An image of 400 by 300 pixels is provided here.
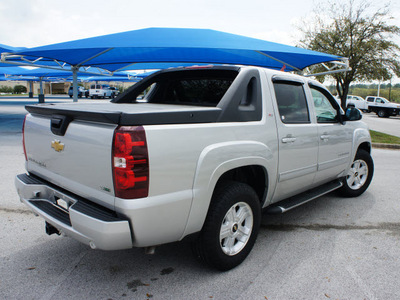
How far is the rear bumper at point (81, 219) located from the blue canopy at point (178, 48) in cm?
619

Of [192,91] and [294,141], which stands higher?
[192,91]

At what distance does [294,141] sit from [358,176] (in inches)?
95.1

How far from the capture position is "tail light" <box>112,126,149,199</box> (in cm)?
207

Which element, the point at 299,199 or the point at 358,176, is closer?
the point at 299,199

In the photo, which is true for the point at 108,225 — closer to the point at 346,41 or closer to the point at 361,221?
the point at 361,221

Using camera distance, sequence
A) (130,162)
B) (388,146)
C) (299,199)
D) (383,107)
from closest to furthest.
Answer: (130,162) < (299,199) < (388,146) < (383,107)

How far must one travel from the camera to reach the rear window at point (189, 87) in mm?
3436

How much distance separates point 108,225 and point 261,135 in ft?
5.24

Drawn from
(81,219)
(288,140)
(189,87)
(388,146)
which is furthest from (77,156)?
(388,146)

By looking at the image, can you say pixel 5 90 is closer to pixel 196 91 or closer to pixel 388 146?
pixel 388 146

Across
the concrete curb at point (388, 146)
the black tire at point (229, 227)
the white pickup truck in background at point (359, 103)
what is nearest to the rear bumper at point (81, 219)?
the black tire at point (229, 227)

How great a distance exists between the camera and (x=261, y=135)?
2.96 m

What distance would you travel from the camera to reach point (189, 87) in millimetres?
3723

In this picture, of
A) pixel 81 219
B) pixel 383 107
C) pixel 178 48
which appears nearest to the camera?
pixel 81 219
